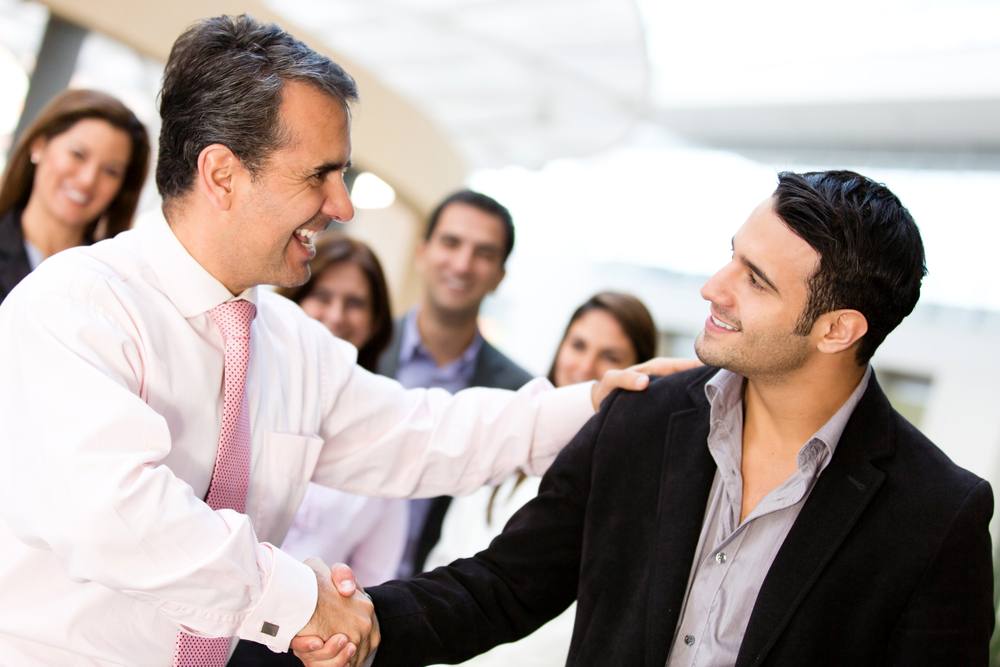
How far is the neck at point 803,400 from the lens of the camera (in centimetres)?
177

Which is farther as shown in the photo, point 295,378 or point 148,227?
point 295,378

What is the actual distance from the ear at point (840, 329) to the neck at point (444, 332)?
209 centimetres

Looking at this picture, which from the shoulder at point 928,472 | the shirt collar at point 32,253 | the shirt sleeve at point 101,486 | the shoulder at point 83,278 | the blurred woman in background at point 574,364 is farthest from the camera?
the shirt collar at point 32,253

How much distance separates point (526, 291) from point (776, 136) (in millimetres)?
5730

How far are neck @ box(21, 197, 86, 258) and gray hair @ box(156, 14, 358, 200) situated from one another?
1442 mm

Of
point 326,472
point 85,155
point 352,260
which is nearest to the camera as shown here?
point 326,472

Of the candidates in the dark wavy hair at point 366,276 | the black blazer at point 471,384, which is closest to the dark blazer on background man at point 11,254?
the dark wavy hair at point 366,276

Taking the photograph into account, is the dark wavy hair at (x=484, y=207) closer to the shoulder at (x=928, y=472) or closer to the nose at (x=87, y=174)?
the nose at (x=87, y=174)

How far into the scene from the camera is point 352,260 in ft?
10.1

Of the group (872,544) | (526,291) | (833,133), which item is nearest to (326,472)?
(872,544)

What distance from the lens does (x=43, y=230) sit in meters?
2.84

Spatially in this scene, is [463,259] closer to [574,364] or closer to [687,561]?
[574,364]

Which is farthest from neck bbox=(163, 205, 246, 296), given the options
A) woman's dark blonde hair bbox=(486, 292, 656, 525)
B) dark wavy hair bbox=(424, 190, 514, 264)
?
dark wavy hair bbox=(424, 190, 514, 264)

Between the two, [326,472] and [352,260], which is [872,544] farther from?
[352,260]
